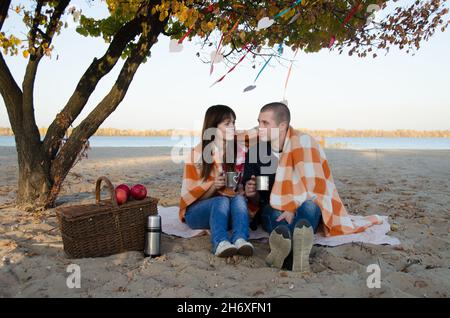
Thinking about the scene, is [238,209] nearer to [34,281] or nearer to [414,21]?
[34,281]

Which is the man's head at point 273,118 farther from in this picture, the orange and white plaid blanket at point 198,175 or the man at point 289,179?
the orange and white plaid blanket at point 198,175

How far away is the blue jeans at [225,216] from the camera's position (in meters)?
3.34

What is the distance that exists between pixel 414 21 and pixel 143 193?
4.62 m

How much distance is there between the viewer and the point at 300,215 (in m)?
3.45

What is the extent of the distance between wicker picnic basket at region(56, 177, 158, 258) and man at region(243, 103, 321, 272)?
0.99 meters

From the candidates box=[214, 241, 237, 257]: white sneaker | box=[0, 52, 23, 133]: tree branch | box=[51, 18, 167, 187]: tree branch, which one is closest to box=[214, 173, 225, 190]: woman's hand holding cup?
box=[214, 241, 237, 257]: white sneaker

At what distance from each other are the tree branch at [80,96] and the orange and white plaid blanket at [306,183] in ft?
8.88

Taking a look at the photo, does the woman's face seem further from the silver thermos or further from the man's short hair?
the silver thermos

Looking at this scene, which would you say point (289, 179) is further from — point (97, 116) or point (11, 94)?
point (11, 94)

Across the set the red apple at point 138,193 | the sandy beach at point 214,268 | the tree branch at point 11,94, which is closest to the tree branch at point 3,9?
the tree branch at point 11,94

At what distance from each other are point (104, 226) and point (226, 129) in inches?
53.0

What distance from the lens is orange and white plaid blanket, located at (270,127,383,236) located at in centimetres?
358

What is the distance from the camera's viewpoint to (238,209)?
340 cm
